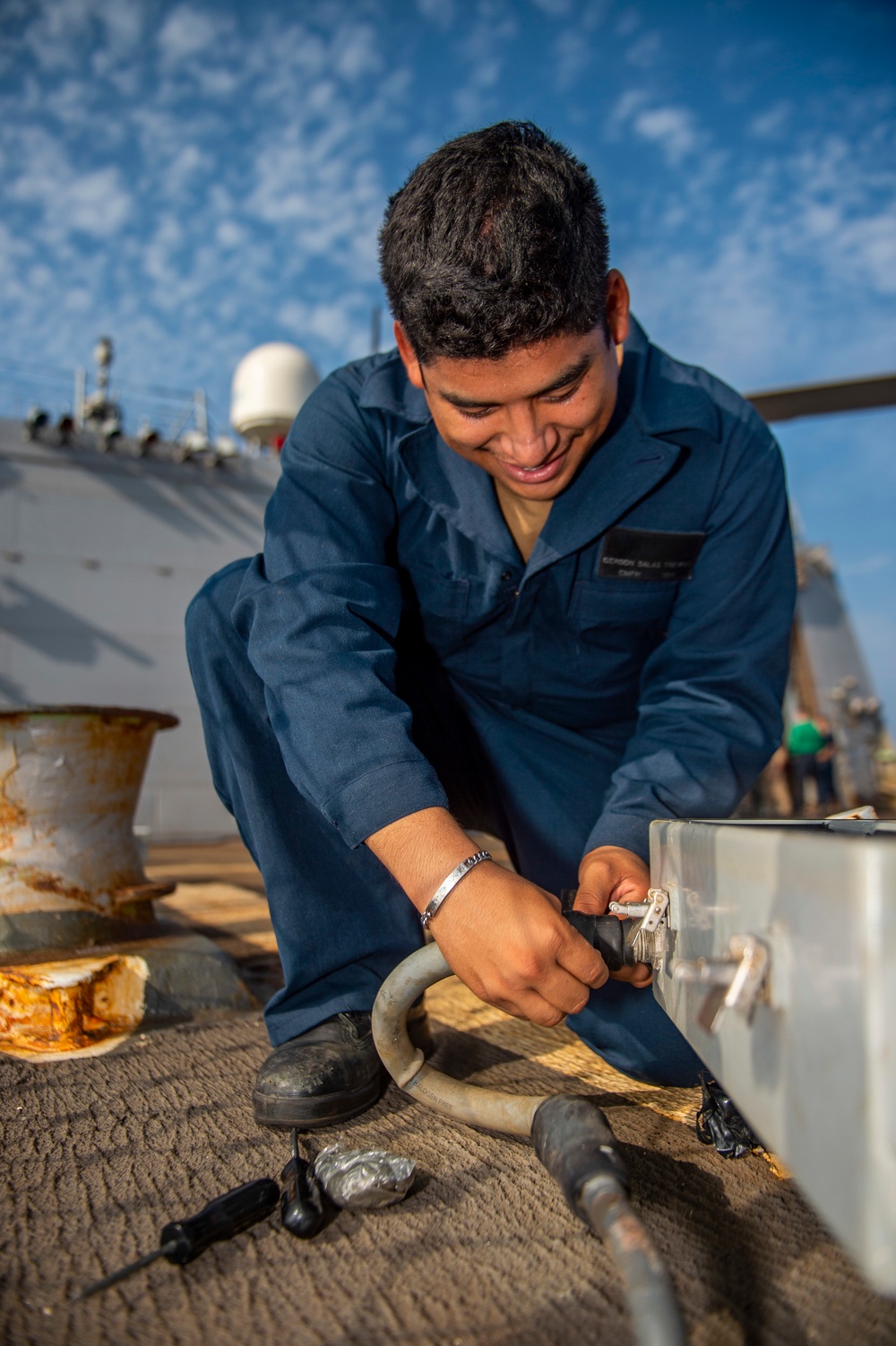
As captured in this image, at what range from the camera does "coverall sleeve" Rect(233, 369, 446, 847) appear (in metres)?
0.83

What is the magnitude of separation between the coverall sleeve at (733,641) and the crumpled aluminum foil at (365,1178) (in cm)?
54

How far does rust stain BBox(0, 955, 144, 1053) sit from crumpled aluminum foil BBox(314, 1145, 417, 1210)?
0.59 meters

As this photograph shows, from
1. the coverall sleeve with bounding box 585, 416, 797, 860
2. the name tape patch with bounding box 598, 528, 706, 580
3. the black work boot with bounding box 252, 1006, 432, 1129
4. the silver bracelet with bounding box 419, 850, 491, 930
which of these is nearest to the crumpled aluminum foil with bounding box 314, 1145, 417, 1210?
the black work boot with bounding box 252, 1006, 432, 1129

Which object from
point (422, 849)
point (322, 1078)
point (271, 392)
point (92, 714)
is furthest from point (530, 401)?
point (271, 392)

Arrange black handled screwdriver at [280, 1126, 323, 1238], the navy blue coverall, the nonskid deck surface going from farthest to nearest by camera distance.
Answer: the navy blue coverall → black handled screwdriver at [280, 1126, 323, 1238] → the nonskid deck surface

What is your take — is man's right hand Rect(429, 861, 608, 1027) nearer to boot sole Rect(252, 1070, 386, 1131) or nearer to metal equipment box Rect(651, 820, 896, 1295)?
metal equipment box Rect(651, 820, 896, 1295)

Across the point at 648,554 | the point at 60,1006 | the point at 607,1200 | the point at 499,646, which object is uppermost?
the point at 648,554

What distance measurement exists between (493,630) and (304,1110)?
70cm

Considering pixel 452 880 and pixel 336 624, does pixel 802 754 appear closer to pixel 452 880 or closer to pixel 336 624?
pixel 336 624

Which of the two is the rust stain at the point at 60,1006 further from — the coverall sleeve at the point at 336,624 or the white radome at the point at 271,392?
the white radome at the point at 271,392

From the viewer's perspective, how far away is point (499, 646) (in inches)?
49.4

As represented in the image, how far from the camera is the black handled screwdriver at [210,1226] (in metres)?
0.63

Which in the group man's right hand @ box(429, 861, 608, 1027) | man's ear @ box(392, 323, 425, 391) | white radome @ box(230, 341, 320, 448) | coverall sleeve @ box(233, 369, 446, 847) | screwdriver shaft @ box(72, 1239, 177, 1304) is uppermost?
white radome @ box(230, 341, 320, 448)

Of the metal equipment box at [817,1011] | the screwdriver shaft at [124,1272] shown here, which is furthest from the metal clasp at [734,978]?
the screwdriver shaft at [124,1272]
